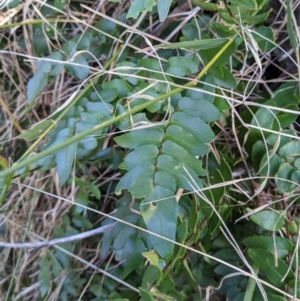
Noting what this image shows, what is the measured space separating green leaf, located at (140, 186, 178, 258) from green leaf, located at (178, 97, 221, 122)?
134 millimetres

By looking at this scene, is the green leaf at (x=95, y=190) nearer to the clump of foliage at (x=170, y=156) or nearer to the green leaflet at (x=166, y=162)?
the clump of foliage at (x=170, y=156)

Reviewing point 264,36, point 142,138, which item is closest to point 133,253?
point 142,138

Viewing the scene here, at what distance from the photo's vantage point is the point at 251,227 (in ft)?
2.30

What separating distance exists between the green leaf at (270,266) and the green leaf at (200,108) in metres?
0.22

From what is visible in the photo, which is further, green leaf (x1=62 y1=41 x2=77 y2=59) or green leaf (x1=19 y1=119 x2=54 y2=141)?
green leaf (x1=62 y1=41 x2=77 y2=59)

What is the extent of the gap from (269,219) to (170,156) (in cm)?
22

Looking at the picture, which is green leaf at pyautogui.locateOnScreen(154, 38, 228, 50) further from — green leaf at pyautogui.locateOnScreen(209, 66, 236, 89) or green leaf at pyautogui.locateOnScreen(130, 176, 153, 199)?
green leaf at pyautogui.locateOnScreen(130, 176, 153, 199)

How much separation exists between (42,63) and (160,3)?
0.24 m

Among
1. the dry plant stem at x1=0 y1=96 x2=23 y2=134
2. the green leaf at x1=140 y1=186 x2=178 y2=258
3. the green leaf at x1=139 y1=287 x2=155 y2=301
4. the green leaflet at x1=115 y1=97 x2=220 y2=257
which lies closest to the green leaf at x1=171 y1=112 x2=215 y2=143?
the green leaflet at x1=115 y1=97 x2=220 y2=257

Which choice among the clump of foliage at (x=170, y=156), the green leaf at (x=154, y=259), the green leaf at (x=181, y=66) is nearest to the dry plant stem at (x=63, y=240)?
the clump of foliage at (x=170, y=156)

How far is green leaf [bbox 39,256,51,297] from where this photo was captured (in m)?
0.77

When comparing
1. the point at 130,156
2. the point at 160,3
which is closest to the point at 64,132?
the point at 130,156

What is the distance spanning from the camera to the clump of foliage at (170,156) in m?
0.54

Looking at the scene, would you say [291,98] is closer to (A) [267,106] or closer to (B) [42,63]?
Result: (A) [267,106]
